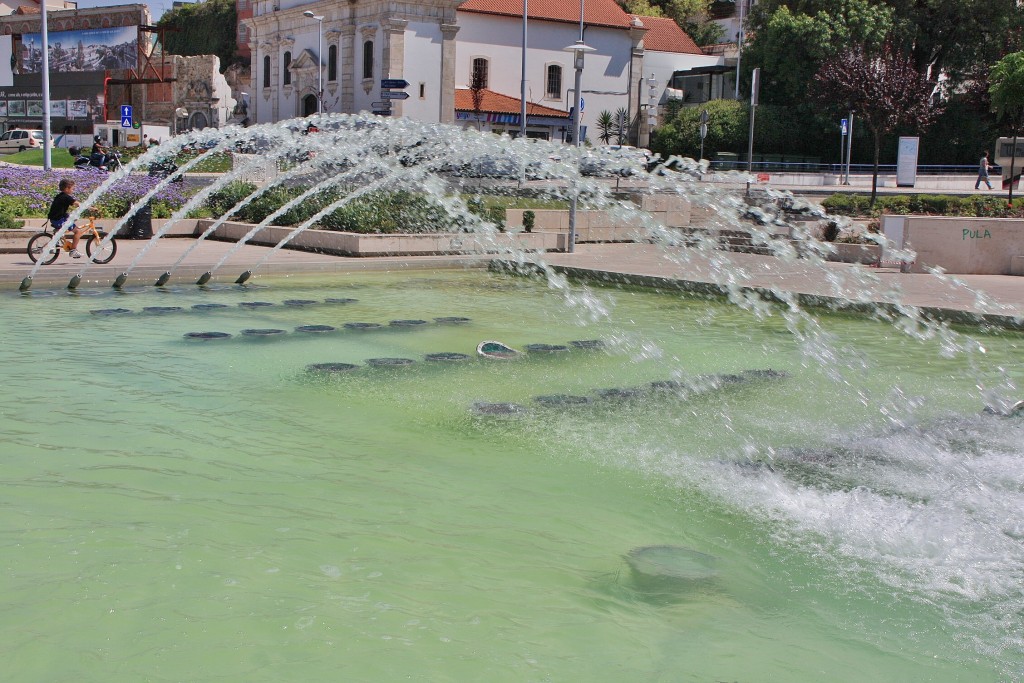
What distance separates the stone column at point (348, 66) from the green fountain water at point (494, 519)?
4874 cm

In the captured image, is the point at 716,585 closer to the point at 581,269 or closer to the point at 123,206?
the point at 581,269

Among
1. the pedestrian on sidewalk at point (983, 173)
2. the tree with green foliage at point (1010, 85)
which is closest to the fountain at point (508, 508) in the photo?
the tree with green foliage at point (1010, 85)

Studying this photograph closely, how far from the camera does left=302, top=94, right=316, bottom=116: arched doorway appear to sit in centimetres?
6150

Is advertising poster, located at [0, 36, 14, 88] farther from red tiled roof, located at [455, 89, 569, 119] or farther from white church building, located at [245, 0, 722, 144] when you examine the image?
red tiled roof, located at [455, 89, 569, 119]

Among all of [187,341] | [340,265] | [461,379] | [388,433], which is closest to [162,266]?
[340,265]

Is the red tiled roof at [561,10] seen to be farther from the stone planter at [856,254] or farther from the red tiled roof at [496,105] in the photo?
the stone planter at [856,254]

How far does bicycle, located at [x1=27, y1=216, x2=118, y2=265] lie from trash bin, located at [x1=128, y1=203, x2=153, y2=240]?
4.22 metres

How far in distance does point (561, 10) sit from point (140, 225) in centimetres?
4515

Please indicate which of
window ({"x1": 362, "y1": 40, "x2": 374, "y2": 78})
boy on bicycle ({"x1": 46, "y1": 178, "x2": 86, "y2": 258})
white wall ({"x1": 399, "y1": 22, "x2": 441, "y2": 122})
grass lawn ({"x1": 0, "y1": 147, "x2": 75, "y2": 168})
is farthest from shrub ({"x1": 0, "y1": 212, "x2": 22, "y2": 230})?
window ({"x1": 362, "y1": 40, "x2": 374, "y2": 78})

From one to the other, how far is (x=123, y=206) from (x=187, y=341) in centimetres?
1406

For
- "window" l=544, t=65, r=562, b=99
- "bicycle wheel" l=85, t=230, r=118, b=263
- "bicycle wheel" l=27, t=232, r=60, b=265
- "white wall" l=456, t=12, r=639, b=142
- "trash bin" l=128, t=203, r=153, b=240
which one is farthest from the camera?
"window" l=544, t=65, r=562, b=99

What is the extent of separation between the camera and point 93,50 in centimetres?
7131

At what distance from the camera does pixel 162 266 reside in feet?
55.1

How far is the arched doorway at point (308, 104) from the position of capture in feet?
202
